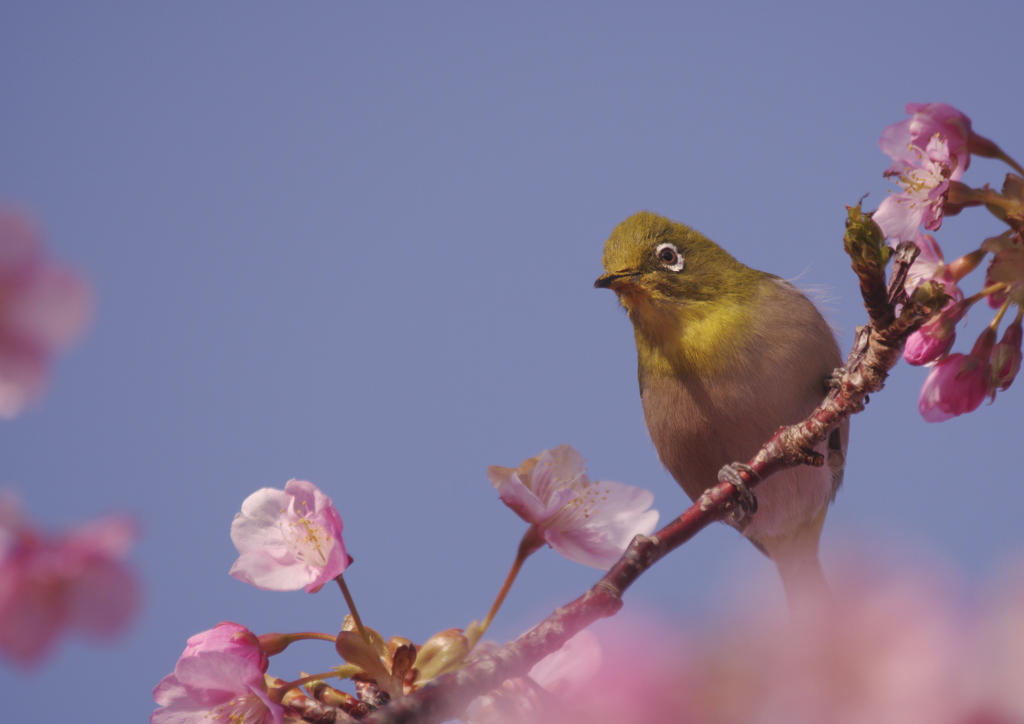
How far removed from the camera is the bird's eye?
3.10m

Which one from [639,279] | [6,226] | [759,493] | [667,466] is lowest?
[6,226]

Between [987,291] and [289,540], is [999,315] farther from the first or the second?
[289,540]

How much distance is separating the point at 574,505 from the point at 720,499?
0.27 m

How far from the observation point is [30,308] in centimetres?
52

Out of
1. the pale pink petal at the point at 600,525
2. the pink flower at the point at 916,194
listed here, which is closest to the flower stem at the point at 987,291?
the pink flower at the point at 916,194

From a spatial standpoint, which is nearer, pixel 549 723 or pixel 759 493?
pixel 549 723

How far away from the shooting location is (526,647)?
1.02 metres

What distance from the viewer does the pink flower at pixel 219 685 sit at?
1.21 m

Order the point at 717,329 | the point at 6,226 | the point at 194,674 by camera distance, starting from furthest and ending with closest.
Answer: the point at 717,329
the point at 194,674
the point at 6,226

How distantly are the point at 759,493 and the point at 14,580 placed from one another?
2.85 m

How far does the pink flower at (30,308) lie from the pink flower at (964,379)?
4.80 ft

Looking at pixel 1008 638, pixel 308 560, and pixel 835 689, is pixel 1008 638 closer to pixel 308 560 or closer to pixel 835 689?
pixel 835 689

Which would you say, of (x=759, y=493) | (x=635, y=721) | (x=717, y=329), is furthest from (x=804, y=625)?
(x=759, y=493)

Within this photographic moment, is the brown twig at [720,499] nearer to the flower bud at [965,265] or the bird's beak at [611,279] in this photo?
the flower bud at [965,265]
